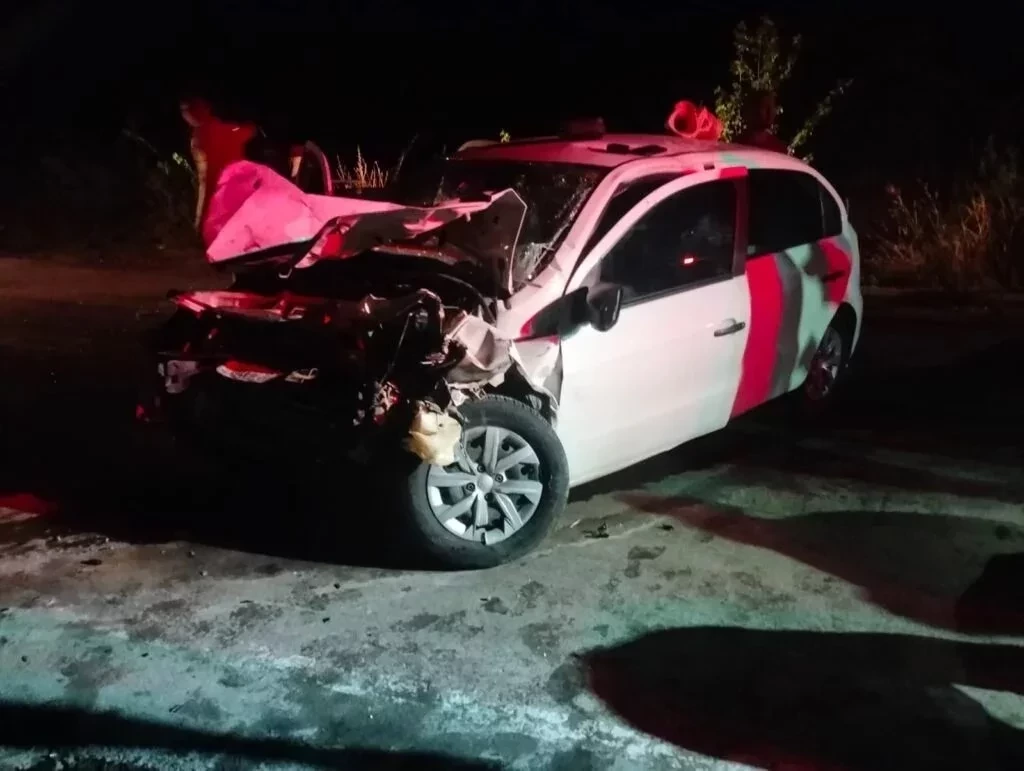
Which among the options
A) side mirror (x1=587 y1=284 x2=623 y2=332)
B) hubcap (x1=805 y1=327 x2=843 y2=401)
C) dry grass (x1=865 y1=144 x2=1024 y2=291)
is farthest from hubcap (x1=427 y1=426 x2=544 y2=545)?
dry grass (x1=865 y1=144 x2=1024 y2=291)

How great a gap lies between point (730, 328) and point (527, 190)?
1.20 metres

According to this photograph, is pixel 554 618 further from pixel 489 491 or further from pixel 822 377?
pixel 822 377

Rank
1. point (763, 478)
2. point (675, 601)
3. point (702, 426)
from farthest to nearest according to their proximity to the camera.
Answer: point (763, 478)
point (702, 426)
point (675, 601)

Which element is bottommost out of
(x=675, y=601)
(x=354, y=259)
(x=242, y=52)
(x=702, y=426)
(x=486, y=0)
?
(x=675, y=601)

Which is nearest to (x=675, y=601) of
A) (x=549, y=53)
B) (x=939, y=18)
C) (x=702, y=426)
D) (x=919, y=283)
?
(x=702, y=426)

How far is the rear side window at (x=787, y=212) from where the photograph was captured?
5.94 metres

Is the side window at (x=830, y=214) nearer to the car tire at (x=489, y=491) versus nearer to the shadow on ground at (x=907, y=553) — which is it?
the shadow on ground at (x=907, y=553)

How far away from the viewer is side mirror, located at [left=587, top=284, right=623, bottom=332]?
4754 millimetres

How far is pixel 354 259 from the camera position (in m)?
5.05

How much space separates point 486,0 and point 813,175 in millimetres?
22711

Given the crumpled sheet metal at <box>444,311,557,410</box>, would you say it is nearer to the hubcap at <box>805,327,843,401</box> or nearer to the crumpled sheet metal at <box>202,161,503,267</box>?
the crumpled sheet metal at <box>202,161,503,267</box>

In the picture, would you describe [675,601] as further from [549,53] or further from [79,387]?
[549,53]

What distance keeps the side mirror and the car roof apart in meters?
0.83

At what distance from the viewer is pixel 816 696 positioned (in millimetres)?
3799
